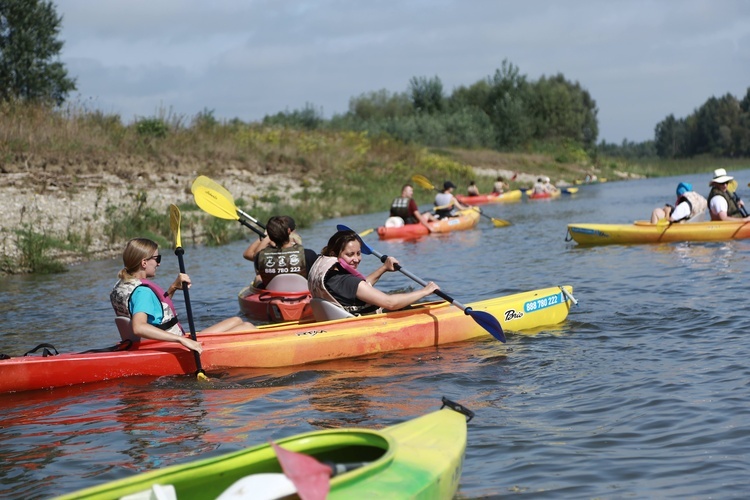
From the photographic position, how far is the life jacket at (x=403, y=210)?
58.6ft

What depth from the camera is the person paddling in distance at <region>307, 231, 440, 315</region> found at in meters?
7.03

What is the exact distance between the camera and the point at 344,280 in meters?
7.12

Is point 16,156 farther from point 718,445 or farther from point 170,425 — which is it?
point 718,445

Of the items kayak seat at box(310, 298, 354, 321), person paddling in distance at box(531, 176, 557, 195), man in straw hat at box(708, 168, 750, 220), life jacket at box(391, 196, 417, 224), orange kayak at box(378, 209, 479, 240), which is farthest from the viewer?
person paddling in distance at box(531, 176, 557, 195)

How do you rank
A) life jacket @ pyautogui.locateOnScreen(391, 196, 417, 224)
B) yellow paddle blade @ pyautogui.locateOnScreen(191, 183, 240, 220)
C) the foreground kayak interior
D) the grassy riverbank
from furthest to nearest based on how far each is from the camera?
life jacket @ pyautogui.locateOnScreen(391, 196, 417, 224), the grassy riverbank, yellow paddle blade @ pyautogui.locateOnScreen(191, 183, 240, 220), the foreground kayak interior

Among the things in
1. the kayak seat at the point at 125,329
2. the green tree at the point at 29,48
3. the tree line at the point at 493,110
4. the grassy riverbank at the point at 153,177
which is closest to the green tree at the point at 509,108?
the tree line at the point at 493,110

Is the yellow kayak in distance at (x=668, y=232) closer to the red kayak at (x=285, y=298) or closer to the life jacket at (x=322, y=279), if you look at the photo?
the red kayak at (x=285, y=298)

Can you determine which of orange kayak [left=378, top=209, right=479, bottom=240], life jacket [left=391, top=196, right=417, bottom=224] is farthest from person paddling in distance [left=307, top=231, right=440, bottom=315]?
life jacket [left=391, top=196, right=417, bottom=224]

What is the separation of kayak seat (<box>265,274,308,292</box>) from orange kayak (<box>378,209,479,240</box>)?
28.7ft

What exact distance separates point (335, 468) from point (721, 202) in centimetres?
1176

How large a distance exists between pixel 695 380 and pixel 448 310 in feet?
8.08

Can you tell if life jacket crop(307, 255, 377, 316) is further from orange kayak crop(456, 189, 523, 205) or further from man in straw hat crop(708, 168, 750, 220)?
orange kayak crop(456, 189, 523, 205)

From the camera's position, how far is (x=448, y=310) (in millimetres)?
7809

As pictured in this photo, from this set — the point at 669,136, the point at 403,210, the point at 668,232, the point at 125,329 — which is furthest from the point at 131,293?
the point at 669,136
